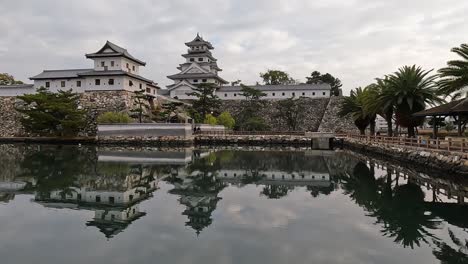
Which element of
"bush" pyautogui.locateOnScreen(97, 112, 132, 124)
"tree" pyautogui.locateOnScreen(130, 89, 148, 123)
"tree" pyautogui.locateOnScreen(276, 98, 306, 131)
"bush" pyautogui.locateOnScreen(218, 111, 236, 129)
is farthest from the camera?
"tree" pyautogui.locateOnScreen(276, 98, 306, 131)

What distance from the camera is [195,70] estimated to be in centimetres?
6838

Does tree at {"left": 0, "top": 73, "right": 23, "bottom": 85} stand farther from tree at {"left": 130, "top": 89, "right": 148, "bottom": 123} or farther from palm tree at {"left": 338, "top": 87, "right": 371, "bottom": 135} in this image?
palm tree at {"left": 338, "top": 87, "right": 371, "bottom": 135}

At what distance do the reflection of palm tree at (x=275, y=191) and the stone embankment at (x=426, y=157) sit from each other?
331 inches

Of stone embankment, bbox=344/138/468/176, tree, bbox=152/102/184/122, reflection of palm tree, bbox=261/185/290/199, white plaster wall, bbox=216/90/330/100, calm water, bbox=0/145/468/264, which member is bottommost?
reflection of palm tree, bbox=261/185/290/199

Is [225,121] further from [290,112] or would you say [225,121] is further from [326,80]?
[326,80]

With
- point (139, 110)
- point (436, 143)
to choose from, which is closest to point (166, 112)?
point (139, 110)

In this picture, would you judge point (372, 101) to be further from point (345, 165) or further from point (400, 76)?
point (345, 165)

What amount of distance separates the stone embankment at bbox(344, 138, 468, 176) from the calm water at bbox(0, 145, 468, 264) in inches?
50.2

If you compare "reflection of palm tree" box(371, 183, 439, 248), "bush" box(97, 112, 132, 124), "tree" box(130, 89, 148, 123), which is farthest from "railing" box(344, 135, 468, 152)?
"bush" box(97, 112, 132, 124)

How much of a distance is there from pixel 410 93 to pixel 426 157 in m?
8.72

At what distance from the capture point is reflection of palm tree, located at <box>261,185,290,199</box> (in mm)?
14234

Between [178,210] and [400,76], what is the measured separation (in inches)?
925

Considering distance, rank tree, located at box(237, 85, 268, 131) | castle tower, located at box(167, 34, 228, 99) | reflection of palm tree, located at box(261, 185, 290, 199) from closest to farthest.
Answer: reflection of palm tree, located at box(261, 185, 290, 199)
tree, located at box(237, 85, 268, 131)
castle tower, located at box(167, 34, 228, 99)

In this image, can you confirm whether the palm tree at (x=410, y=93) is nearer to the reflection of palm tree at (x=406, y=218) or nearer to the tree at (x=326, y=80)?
the reflection of palm tree at (x=406, y=218)
